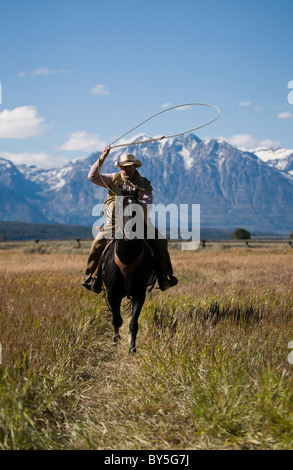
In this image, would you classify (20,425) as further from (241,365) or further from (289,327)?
(289,327)

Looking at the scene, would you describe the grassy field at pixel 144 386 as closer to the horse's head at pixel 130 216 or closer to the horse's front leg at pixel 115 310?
the horse's front leg at pixel 115 310

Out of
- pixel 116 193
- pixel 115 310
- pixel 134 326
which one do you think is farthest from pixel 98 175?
pixel 134 326

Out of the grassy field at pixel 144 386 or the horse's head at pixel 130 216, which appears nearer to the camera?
the grassy field at pixel 144 386

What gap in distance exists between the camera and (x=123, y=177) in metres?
7.63

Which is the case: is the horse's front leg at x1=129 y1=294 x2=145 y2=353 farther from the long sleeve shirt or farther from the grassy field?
the long sleeve shirt

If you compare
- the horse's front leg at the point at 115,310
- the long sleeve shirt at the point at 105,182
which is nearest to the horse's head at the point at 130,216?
the long sleeve shirt at the point at 105,182

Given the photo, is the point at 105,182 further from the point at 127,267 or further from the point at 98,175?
the point at 127,267

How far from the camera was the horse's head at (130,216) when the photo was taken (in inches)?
252

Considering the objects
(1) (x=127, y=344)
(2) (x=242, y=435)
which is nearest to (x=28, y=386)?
(2) (x=242, y=435)

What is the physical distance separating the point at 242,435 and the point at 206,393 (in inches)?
23.2

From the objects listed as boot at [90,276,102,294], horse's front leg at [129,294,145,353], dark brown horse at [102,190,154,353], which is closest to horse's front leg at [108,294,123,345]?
dark brown horse at [102,190,154,353]

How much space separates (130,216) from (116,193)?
3.87ft

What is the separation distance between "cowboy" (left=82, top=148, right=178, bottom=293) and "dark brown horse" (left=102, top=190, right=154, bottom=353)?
369mm

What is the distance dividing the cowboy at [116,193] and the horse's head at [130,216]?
2.23ft
